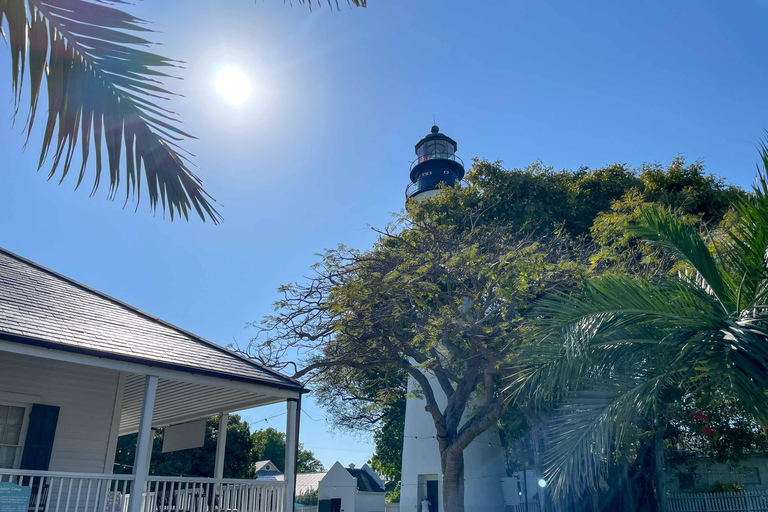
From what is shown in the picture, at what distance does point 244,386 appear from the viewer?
27.3ft

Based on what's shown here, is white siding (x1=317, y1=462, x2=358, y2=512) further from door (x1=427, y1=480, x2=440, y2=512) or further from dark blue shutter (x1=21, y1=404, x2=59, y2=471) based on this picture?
dark blue shutter (x1=21, y1=404, x2=59, y2=471)

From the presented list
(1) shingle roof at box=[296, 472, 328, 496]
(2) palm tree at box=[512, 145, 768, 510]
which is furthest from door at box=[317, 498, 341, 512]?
(2) palm tree at box=[512, 145, 768, 510]

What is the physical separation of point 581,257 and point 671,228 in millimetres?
7998

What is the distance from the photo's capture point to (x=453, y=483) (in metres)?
16.2

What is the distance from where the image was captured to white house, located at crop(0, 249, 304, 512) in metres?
6.80

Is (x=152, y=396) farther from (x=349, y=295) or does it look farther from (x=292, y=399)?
(x=349, y=295)

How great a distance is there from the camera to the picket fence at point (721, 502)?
16.1m

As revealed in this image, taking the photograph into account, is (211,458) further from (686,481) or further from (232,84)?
(232,84)

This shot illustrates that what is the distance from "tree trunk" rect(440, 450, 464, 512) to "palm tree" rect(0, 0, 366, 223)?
1456 cm

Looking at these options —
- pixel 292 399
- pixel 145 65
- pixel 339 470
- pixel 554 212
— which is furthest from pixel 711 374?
pixel 339 470

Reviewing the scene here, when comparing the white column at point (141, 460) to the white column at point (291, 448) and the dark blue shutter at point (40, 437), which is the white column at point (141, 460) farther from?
the white column at point (291, 448)

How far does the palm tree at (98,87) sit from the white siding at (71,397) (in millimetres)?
5835

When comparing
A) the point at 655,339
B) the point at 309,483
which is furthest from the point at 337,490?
the point at 655,339

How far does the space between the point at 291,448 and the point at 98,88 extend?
6625 millimetres
